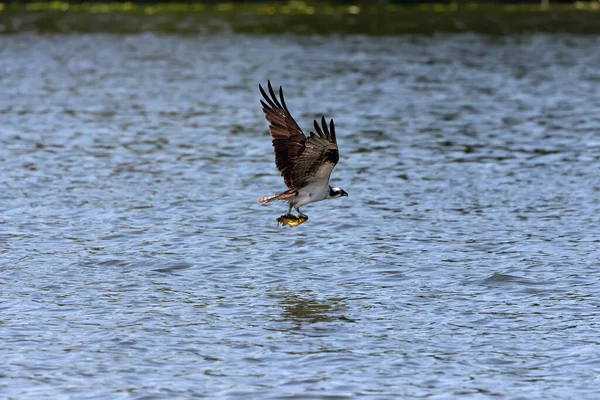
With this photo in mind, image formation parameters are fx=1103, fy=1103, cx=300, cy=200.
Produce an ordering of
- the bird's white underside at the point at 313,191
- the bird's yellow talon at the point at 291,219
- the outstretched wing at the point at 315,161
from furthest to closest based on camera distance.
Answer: the bird's yellow talon at the point at 291,219, the bird's white underside at the point at 313,191, the outstretched wing at the point at 315,161

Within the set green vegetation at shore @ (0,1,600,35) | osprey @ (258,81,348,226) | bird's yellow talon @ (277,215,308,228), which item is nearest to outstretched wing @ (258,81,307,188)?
osprey @ (258,81,348,226)

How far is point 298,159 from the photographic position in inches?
564

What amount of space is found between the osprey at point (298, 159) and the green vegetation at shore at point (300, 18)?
37.9 m

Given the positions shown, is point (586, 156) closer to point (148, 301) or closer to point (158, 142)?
point (158, 142)

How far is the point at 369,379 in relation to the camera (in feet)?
36.4

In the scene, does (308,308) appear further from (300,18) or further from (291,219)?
(300,18)

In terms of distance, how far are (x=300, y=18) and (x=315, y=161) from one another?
151ft

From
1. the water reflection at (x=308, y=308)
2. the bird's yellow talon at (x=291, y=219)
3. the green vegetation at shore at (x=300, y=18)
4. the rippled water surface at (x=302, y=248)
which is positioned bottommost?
the water reflection at (x=308, y=308)

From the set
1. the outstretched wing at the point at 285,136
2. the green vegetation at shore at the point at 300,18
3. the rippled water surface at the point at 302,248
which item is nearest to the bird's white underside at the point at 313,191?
the outstretched wing at the point at 285,136

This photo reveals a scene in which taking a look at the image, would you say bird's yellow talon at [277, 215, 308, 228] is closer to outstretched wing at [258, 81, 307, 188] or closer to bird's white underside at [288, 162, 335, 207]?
bird's white underside at [288, 162, 335, 207]

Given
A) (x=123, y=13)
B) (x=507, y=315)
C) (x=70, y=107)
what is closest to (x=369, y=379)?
(x=507, y=315)

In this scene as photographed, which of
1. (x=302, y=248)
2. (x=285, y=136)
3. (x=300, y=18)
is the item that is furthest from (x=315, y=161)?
(x=300, y=18)

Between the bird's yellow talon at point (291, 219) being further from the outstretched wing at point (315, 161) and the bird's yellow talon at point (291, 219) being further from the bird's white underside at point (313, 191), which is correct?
the outstretched wing at point (315, 161)

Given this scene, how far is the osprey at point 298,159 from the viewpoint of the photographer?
46.0ft
